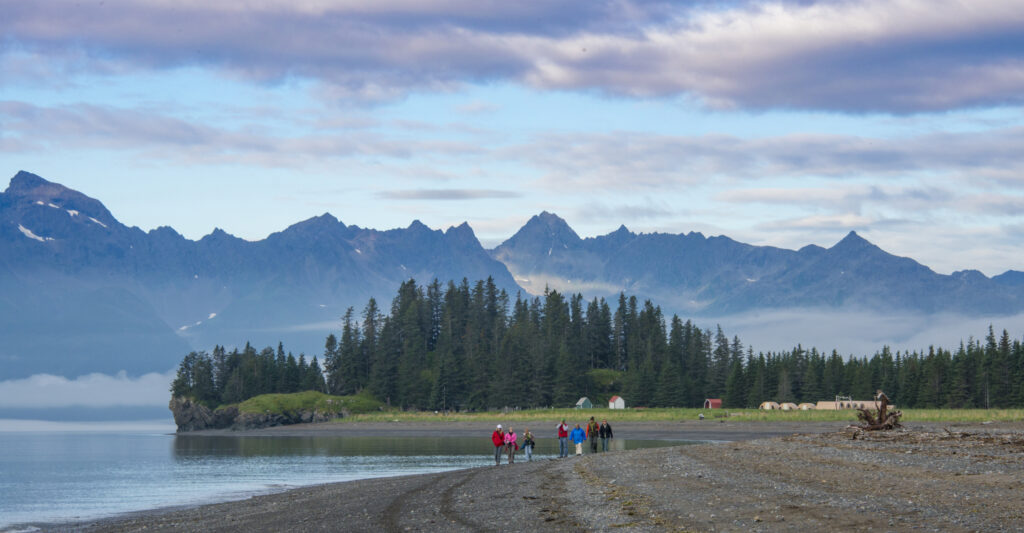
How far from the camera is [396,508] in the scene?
37.1 metres

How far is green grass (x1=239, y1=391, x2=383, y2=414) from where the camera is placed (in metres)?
187

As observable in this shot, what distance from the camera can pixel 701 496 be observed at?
31234mm

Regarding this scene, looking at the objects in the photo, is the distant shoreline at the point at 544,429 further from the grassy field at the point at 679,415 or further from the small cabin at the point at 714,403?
the small cabin at the point at 714,403

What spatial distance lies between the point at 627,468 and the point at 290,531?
60.4ft

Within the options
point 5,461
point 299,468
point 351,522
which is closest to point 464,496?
point 351,522

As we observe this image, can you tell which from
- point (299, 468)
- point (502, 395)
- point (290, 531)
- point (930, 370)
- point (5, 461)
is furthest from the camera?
point (502, 395)

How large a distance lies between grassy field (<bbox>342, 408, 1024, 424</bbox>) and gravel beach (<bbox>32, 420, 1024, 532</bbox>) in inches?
2340

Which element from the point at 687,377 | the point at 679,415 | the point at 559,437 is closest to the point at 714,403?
the point at 687,377

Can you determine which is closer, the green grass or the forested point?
the forested point

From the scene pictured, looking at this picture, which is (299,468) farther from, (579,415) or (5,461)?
(579,415)

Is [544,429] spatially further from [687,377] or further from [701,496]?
[701,496]

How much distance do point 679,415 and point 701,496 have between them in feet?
382

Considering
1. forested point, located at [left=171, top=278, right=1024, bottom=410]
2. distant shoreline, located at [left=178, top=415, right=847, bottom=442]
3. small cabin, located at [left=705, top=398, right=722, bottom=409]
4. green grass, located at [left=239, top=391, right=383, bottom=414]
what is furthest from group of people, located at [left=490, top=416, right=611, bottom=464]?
green grass, located at [left=239, top=391, right=383, bottom=414]

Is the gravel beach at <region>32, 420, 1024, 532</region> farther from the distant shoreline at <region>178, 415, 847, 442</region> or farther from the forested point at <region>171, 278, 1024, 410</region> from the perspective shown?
the forested point at <region>171, 278, 1024, 410</region>
